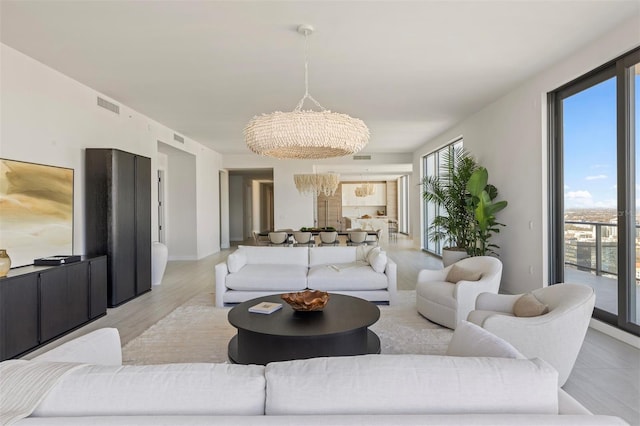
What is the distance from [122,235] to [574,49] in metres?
6.11

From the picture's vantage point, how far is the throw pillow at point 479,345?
1.37 meters

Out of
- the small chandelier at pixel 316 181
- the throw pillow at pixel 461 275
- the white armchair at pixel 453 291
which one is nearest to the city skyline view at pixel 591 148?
the white armchair at pixel 453 291

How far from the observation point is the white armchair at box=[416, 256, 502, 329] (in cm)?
371

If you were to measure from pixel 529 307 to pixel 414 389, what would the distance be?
6.97 feet

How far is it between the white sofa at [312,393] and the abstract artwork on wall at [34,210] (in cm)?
357

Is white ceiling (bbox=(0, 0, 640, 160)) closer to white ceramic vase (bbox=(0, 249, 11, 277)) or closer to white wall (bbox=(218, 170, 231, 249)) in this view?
white ceramic vase (bbox=(0, 249, 11, 277))

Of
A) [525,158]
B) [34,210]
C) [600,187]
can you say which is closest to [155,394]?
[34,210]

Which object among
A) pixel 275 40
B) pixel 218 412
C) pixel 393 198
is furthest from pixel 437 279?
pixel 393 198

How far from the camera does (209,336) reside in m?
3.74

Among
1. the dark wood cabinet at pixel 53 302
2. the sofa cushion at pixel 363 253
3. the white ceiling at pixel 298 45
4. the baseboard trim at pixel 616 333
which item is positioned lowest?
the baseboard trim at pixel 616 333

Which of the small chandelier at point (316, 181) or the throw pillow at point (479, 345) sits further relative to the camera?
the small chandelier at point (316, 181)

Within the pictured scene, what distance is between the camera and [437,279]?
4477 mm

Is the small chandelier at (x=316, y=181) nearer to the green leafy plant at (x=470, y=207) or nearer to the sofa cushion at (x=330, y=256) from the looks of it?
the green leafy plant at (x=470, y=207)

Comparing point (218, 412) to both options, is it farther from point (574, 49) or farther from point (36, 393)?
point (574, 49)
